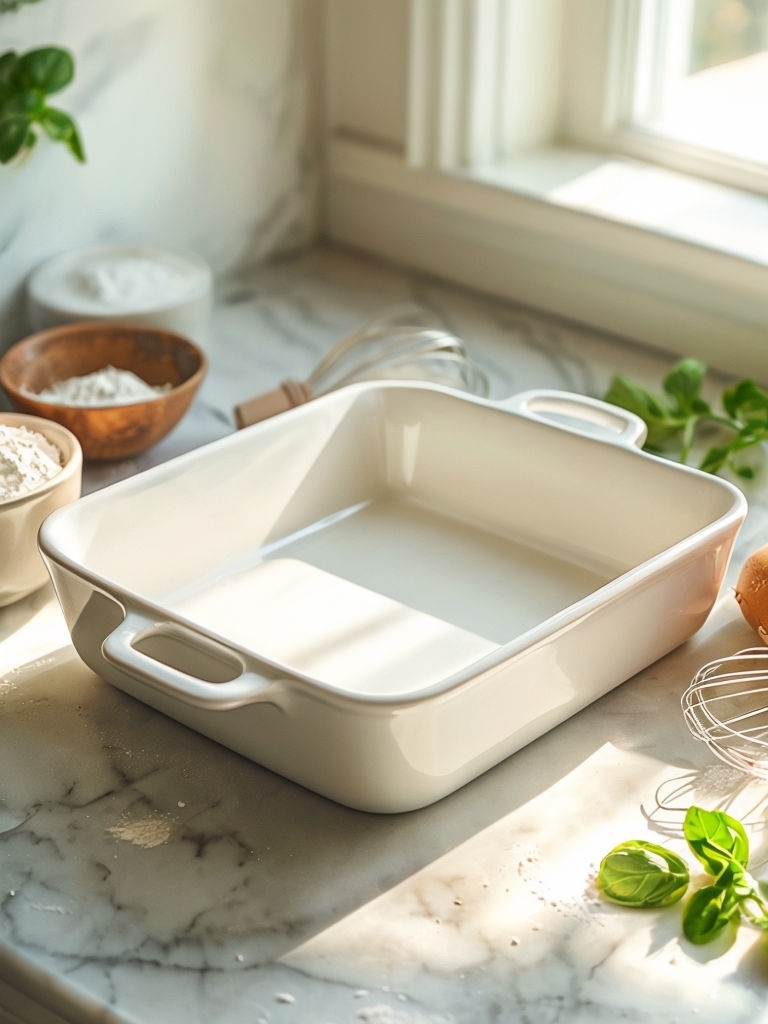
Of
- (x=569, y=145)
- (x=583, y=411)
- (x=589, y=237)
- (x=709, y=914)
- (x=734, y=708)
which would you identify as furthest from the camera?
(x=569, y=145)

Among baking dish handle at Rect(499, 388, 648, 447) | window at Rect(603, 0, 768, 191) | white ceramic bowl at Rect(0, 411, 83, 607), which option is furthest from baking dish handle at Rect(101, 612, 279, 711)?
window at Rect(603, 0, 768, 191)

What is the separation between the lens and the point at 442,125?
1107 millimetres

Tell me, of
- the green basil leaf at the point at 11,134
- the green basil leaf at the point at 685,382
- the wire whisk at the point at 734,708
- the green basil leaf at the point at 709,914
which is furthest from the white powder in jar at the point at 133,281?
the green basil leaf at the point at 709,914

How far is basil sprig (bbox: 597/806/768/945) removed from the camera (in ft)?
1.73

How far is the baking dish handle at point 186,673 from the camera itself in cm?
54

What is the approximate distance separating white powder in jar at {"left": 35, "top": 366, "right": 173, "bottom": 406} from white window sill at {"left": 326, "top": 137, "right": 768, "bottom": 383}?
35cm

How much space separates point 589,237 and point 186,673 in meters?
0.57

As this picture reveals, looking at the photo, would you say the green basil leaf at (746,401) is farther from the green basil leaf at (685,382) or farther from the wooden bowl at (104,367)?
the wooden bowl at (104,367)

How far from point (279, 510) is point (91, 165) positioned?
382mm

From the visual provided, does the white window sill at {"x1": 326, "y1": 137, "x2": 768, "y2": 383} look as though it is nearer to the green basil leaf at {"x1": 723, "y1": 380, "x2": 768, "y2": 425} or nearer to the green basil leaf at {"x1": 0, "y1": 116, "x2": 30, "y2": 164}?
the green basil leaf at {"x1": 723, "y1": 380, "x2": 768, "y2": 425}

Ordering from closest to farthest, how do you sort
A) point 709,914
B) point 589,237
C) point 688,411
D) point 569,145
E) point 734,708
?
1. point 709,914
2. point 734,708
3. point 688,411
4. point 589,237
5. point 569,145

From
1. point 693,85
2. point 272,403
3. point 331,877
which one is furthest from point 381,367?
point 331,877

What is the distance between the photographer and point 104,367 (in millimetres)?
924

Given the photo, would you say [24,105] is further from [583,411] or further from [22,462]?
[583,411]
